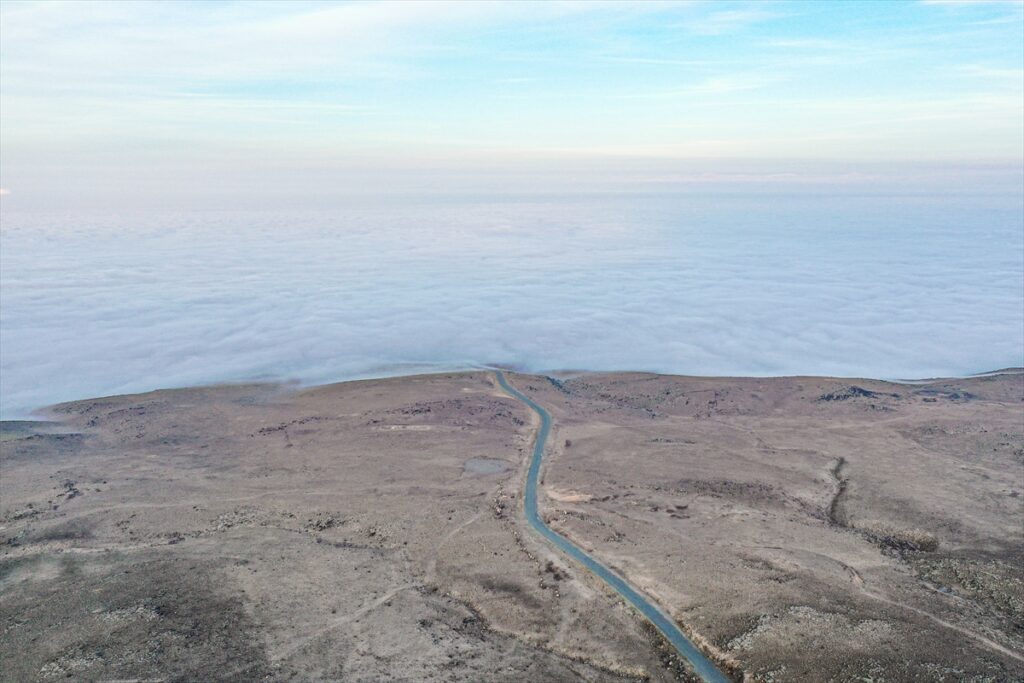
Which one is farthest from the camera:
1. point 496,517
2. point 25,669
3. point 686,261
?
point 686,261

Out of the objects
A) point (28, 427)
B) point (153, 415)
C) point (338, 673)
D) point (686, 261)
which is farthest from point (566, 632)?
point (686, 261)

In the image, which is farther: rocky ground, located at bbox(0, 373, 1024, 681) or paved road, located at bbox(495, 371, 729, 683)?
rocky ground, located at bbox(0, 373, 1024, 681)

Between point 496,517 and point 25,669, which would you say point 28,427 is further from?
point 496,517

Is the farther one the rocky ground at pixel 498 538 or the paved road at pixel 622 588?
the rocky ground at pixel 498 538
